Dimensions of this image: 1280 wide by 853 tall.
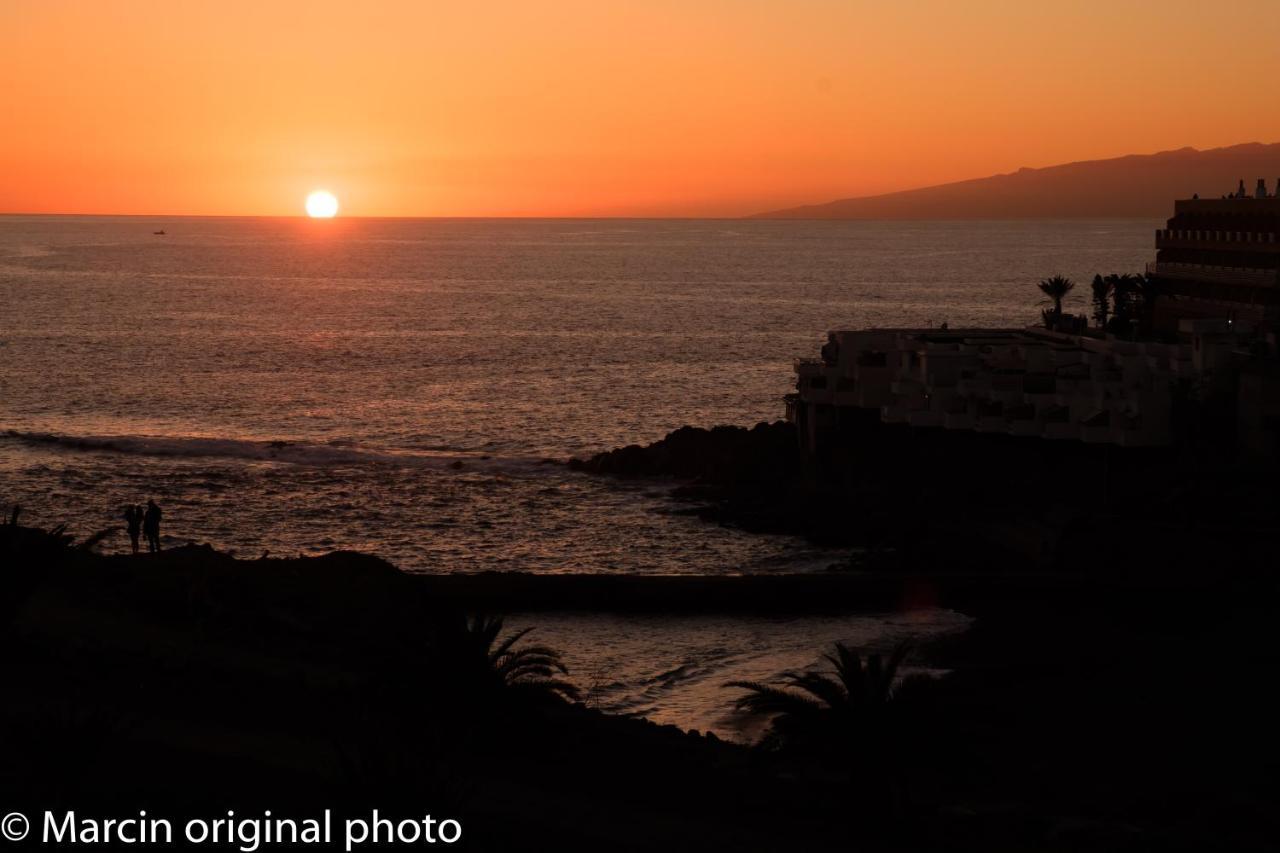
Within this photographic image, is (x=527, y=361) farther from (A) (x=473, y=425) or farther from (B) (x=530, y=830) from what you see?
(B) (x=530, y=830)

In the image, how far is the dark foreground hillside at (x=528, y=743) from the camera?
1872cm

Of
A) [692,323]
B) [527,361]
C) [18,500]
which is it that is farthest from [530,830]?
[692,323]

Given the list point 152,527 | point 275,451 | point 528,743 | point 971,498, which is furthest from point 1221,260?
point 528,743

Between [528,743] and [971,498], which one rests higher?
[528,743]

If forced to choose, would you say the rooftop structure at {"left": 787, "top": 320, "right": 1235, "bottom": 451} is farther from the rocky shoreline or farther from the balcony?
the balcony

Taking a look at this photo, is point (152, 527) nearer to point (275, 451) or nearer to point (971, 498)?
point (971, 498)

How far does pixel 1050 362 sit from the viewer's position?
5406cm

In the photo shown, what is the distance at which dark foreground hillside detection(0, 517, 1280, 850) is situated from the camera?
18.7m

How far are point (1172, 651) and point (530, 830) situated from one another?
61.7ft

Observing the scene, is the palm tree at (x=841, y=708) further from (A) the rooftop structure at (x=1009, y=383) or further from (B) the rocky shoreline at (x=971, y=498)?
(A) the rooftop structure at (x=1009, y=383)

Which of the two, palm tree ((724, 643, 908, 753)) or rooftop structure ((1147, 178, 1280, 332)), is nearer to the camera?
palm tree ((724, 643, 908, 753))

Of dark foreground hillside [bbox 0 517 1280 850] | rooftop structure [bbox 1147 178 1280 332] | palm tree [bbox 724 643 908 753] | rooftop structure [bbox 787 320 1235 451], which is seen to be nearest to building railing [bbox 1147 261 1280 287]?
rooftop structure [bbox 1147 178 1280 332]

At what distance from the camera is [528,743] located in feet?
74.6

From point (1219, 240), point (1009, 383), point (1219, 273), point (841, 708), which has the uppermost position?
point (1219, 240)
